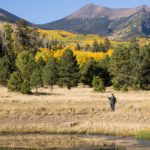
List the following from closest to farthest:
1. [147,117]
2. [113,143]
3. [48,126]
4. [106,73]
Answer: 1. [113,143]
2. [48,126]
3. [147,117]
4. [106,73]

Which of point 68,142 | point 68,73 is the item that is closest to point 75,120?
point 68,142

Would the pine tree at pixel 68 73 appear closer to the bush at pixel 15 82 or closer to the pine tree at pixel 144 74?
the pine tree at pixel 144 74

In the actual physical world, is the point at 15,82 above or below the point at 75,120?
above

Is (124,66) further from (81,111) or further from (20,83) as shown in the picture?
(81,111)

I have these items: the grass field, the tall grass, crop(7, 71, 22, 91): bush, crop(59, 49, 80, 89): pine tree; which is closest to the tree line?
crop(59, 49, 80, 89): pine tree

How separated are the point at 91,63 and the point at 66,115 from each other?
8266cm

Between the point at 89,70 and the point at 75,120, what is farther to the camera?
the point at 89,70

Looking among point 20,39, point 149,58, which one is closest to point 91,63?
point 149,58

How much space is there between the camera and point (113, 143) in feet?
110

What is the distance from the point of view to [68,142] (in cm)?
3419

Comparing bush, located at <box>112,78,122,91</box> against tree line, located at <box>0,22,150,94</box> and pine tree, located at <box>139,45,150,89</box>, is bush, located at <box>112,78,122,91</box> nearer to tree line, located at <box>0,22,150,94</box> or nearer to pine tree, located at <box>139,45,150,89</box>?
tree line, located at <box>0,22,150,94</box>

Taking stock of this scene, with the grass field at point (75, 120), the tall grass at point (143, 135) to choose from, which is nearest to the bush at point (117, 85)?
the grass field at point (75, 120)

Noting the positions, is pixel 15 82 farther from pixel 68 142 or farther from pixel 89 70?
pixel 68 142

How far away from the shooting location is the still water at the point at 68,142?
3186 centimetres
